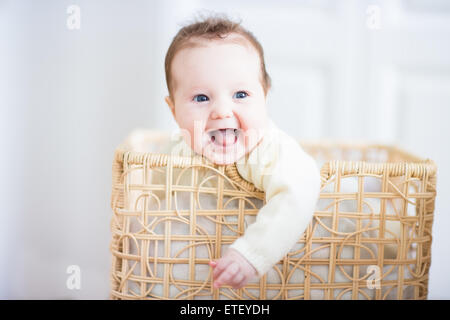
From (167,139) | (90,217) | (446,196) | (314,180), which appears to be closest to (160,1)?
(167,139)

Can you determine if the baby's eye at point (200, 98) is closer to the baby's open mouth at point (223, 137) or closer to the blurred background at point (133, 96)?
the baby's open mouth at point (223, 137)

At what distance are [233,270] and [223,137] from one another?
0.66ft

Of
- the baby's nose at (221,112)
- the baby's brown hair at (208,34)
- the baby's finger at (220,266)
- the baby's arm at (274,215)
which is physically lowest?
the baby's finger at (220,266)

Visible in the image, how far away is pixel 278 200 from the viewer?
0.66m

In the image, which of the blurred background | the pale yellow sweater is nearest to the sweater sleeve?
the pale yellow sweater

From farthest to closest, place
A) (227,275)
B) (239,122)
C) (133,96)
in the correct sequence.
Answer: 1. (133,96)
2. (239,122)
3. (227,275)

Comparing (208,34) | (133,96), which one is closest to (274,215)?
(208,34)

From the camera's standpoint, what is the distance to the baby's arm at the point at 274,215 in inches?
25.1

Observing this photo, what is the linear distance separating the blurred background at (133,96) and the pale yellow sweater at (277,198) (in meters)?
0.67

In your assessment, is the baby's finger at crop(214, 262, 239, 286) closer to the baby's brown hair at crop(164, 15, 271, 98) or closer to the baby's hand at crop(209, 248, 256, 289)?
the baby's hand at crop(209, 248, 256, 289)

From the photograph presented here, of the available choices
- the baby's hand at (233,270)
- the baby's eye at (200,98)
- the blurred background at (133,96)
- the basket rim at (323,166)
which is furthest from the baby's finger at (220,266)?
the blurred background at (133,96)

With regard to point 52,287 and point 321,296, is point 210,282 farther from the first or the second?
point 52,287

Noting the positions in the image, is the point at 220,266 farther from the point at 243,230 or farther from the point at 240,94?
the point at 240,94

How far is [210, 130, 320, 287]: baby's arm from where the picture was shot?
64 centimetres
